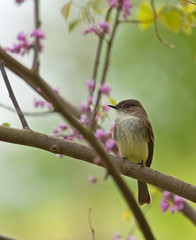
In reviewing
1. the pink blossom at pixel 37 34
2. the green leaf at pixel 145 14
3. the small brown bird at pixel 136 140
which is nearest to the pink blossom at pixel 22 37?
the pink blossom at pixel 37 34

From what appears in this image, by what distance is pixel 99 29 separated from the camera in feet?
11.0

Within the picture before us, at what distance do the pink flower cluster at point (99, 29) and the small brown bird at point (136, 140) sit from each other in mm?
1105

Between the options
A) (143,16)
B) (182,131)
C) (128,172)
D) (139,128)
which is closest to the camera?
(128,172)

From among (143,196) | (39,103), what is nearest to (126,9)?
(39,103)

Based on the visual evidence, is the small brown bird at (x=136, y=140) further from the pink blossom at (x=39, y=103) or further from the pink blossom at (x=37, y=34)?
the pink blossom at (x=37, y=34)

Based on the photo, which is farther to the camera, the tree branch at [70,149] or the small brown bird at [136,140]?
the small brown bird at [136,140]

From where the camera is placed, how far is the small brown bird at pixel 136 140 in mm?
4484

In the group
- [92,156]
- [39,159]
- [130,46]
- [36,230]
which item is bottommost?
[36,230]

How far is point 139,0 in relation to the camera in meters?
3.67

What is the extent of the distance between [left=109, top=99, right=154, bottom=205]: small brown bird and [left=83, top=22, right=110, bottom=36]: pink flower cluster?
3.62 feet

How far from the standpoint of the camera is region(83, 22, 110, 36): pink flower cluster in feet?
10.7

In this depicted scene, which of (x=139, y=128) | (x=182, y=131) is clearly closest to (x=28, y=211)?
(x=182, y=131)

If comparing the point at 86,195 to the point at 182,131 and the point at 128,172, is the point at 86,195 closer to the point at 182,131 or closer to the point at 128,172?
the point at 182,131

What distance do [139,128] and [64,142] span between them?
1898 mm
